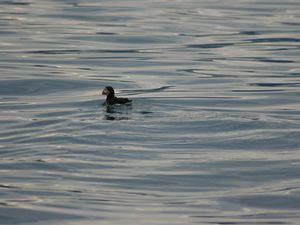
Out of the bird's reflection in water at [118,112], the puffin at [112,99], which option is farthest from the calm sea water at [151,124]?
the puffin at [112,99]

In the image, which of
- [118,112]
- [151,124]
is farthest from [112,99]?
[151,124]

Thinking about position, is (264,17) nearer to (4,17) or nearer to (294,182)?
(4,17)

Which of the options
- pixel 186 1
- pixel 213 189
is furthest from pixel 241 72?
pixel 186 1

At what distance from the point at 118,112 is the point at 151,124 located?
1117 millimetres

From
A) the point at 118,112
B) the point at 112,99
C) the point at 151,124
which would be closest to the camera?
the point at 151,124

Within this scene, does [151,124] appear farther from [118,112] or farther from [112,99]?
[112,99]

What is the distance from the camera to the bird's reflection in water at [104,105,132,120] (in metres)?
16.3

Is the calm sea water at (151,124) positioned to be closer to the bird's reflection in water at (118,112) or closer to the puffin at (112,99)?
the bird's reflection in water at (118,112)

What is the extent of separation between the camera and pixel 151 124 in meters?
15.8

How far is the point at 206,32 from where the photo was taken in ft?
102

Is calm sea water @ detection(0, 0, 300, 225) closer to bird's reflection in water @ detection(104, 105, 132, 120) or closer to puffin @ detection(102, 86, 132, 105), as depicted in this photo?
bird's reflection in water @ detection(104, 105, 132, 120)

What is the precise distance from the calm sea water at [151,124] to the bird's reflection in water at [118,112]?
1.9 inches

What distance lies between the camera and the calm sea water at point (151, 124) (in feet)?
38.4

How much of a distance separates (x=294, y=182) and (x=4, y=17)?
2336cm
